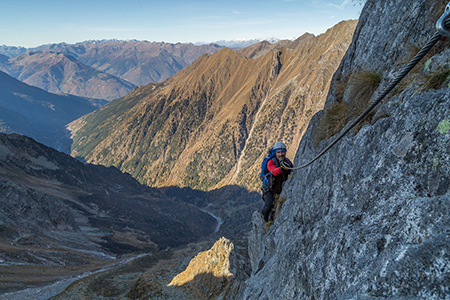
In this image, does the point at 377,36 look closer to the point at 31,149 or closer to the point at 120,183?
the point at 31,149

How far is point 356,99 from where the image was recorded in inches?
363

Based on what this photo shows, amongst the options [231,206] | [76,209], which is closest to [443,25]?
[76,209]

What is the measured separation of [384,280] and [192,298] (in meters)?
25.6

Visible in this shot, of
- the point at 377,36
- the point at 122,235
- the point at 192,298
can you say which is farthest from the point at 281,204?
the point at 122,235

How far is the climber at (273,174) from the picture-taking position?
1120 centimetres

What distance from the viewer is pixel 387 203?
5.05m

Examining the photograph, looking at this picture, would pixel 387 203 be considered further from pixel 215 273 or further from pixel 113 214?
pixel 113 214

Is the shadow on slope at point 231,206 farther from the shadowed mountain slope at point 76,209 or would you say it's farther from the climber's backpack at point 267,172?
the climber's backpack at point 267,172

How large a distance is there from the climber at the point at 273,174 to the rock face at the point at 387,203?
187cm

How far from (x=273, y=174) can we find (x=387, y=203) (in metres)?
6.68

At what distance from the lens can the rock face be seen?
12.5ft

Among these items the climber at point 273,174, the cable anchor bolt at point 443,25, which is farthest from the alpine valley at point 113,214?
the cable anchor bolt at point 443,25

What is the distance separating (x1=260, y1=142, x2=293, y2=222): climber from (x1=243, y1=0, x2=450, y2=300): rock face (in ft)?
6.14

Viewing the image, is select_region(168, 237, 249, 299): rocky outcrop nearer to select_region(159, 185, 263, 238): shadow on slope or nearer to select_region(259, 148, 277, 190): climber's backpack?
select_region(259, 148, 277, 190): climber's backpack
